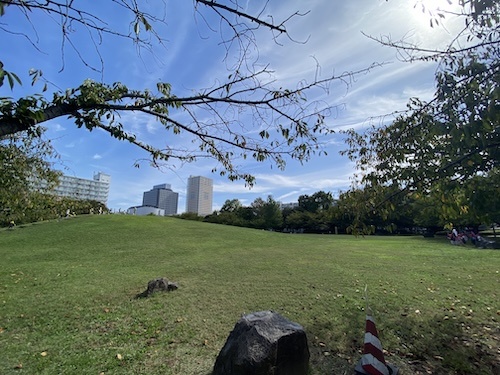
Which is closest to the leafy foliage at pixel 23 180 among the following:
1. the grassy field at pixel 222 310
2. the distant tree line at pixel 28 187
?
the distant tree line at pixel 28 187

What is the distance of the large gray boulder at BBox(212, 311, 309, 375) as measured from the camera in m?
3.21

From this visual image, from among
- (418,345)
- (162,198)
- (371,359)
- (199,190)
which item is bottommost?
(418,345)

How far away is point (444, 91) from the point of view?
147 inches

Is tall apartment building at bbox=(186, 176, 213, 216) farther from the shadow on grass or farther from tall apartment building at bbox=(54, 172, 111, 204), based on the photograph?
tall apartment building at bbox=(54, 172, 111, 204)

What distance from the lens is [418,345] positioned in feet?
14.2

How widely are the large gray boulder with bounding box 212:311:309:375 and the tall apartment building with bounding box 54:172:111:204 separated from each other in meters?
5.53

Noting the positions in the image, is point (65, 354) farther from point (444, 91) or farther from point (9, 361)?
point (444, 91)

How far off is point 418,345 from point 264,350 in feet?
8.79

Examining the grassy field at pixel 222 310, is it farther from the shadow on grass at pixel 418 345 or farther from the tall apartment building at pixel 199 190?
the tall apartment building at pixel 199 190

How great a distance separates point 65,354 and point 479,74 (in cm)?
673

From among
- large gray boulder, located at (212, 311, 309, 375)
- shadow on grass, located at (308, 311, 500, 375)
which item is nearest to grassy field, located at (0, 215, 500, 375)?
shadow on grass, located at (308, 311, 500, 375)

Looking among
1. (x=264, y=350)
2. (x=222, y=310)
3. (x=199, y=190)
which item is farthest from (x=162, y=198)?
(x=264, y=350)

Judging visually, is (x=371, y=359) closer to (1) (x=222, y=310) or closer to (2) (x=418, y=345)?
(2) (x=418, y=345)

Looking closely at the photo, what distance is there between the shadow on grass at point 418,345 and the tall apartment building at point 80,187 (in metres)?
6.19
